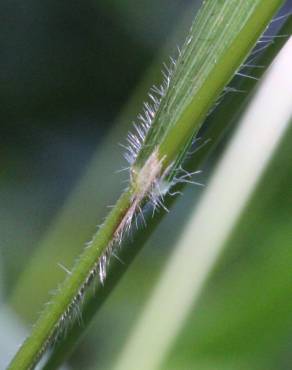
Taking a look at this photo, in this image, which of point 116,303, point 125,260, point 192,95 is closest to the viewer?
point 192,95

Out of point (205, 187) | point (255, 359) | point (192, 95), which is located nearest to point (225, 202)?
point (205, 187)

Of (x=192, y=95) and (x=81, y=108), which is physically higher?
(x=192, y=95)

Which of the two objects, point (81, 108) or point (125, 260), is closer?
point (125, 260)

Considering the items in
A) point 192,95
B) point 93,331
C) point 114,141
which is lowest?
point 93,331

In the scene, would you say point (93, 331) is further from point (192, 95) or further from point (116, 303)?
point (192, 95)

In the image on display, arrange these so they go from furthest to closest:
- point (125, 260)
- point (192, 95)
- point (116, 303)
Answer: point (116, 303) < point (125, 260) < point (192, 95)

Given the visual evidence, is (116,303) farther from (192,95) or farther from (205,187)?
(192,95)

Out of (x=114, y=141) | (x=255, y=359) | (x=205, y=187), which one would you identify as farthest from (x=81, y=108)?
(x=255, y=359)
